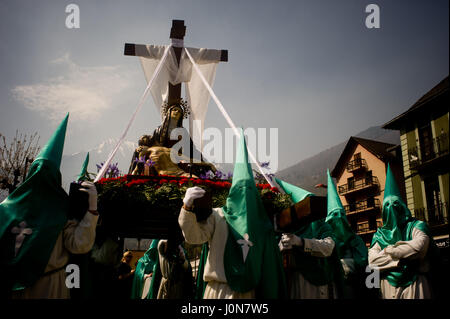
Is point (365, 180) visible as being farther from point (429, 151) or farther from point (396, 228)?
point (396, 228)

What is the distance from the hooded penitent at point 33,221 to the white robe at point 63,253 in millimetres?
176

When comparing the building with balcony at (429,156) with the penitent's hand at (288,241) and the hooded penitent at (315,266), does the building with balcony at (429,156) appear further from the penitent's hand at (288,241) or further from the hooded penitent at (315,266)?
the penitent's hand at (288,241)

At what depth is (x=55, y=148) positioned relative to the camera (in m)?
4.73

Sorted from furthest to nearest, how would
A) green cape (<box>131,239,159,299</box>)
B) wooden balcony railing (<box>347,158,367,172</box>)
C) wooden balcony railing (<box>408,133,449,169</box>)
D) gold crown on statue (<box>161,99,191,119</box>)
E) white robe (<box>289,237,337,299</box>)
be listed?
wooden balcony railing (<box>347,158,367,172</box>) → wooden balcony railing (<box>408,133,449,169</box>) → gold crown on statue (<box>161,99,191,119</box>) → green cape (<box>131,239,159,299</box>) → white robe (<box>289,237,337,299</box>)

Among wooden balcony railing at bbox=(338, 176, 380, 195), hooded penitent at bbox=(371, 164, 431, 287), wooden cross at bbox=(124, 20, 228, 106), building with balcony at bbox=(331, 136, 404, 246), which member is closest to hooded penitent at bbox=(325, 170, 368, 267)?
hooded penitent at bbox=(371, 164, 431, 287)

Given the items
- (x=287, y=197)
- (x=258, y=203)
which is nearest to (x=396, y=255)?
(x=287, y=197)

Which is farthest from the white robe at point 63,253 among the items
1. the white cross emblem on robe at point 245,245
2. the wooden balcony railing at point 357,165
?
the wooden balcony railing at point 357,165

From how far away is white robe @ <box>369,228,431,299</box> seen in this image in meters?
6.25

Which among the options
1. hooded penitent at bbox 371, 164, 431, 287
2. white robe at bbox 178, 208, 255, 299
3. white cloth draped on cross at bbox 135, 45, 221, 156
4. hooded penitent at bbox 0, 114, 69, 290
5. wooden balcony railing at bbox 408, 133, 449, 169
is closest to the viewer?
hooded penitent at bbox 0, 114, 69, 290

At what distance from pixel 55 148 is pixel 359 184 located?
28.4 meters

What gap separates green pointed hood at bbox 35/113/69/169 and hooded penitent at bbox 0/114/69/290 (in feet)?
0.03

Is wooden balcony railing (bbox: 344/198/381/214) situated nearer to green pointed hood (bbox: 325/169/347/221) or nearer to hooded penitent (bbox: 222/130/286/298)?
green pointed hood (bbox: 325/169/347/221)

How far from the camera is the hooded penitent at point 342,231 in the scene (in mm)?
7430
